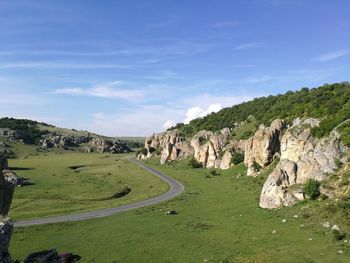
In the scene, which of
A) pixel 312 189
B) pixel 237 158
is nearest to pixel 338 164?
pixel 312 189

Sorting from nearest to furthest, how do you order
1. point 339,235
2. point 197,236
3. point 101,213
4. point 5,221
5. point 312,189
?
point 5,221 < point 339,235 < point 197,236 < point 312,189 < point 101,213

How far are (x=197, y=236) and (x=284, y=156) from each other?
45.6 meters

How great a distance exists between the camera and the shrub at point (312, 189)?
6462cm

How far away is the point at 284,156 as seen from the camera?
94.7 metres

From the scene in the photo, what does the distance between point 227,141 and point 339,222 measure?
10474 cm

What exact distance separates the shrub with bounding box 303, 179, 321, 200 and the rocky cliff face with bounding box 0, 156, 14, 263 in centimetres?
4998

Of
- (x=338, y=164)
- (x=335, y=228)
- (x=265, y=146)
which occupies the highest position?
(x=265, y=146)

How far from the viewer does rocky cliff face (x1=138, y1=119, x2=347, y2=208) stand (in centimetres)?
7019

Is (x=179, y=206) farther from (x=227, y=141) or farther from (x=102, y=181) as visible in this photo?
(x=227, y=141)

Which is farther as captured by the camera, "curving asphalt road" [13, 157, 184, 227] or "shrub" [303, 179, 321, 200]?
"curving asphalt road" [13, 157, 184, 227]

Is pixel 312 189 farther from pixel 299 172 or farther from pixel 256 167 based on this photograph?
pixel 256 167

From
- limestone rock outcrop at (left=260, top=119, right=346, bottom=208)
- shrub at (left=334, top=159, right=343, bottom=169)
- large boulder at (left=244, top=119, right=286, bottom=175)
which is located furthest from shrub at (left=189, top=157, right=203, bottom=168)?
shrub at (left=334, top=159, right=343, bottom=169)

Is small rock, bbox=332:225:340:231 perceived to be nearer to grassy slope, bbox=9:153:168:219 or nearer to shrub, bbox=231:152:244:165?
grassy slope, bbox=9:153:168:219

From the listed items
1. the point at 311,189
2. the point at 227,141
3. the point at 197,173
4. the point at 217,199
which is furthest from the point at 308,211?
the point at 227,141
